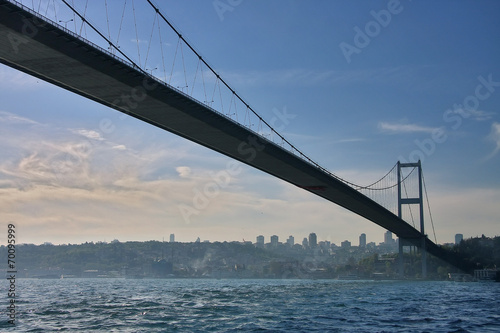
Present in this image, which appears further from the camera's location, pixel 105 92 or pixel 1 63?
pixel 105 92

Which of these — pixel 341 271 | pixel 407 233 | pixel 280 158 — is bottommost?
pixel 341 271

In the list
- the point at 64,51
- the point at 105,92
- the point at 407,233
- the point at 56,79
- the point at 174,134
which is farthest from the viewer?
the point at 407,233

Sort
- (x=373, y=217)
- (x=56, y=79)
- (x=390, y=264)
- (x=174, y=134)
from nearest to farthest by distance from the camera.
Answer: (x=56, y=79), (x=174, y=134), (x=373, y=217), (x=390, y=264)

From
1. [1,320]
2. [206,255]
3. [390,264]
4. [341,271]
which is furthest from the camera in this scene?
[206,255]

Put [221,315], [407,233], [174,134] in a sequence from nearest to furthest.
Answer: [221,315] < [174,134] < [407,233]

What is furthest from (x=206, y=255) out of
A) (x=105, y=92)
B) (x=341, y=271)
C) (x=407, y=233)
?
(x=105, y=92)

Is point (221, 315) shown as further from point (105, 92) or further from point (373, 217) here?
point (373, 217)

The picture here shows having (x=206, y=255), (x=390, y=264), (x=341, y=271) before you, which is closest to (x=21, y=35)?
(x=390, y=264)

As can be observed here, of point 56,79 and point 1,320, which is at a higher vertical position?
point 56,79

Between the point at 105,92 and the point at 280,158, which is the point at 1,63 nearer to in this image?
the point at 105,92
